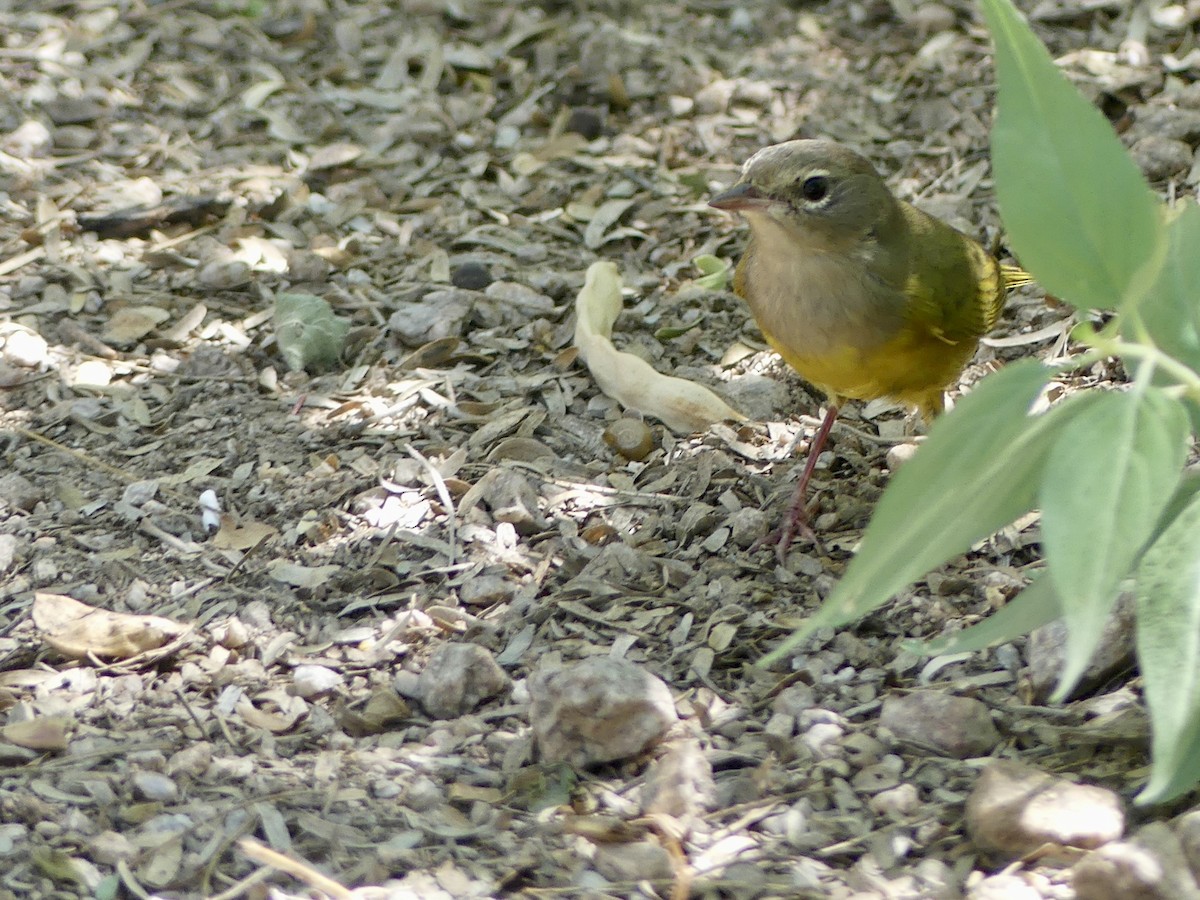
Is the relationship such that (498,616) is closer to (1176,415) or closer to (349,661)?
(349,661)

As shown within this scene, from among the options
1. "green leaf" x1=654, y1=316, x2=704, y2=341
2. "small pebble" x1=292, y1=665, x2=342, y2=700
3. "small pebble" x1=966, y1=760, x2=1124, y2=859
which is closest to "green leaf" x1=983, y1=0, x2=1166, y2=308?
"small pebble" x1=966, y1=760, x2=1124, y2=859

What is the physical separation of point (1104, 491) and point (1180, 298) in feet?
2.11

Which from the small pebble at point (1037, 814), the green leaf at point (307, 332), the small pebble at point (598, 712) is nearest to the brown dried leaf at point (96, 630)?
the small pebble at point (598, 712)

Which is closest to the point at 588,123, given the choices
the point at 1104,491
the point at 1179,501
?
the point at 1179,501

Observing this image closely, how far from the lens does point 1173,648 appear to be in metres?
2.39

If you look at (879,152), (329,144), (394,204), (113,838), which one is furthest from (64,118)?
(113,838)

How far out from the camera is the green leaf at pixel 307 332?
506 cm

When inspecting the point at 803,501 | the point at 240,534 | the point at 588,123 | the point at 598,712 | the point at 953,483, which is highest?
the point at 953,483

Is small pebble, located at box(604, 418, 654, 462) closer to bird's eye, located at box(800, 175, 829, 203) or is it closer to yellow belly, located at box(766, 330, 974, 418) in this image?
yellow belly, located at box(766, 330, 974, 418)

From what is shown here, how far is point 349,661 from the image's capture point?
376 centimetres

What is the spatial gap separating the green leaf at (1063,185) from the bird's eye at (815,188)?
1668 mm

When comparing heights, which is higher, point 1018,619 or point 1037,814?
point 1018,619

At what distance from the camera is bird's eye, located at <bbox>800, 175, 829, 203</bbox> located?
4328 mm

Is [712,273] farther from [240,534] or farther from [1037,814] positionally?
[1037,814]
